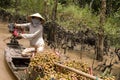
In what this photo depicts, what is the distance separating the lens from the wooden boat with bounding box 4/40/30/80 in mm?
7505

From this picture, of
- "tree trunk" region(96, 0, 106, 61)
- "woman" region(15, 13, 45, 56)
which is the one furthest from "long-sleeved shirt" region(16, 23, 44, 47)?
"tree trunk" region(96, 0, 106, 61)

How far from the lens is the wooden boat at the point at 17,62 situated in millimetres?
7505

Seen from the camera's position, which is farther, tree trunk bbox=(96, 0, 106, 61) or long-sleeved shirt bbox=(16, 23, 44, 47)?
tree trunk bbox=(96, 0, 106, 61)

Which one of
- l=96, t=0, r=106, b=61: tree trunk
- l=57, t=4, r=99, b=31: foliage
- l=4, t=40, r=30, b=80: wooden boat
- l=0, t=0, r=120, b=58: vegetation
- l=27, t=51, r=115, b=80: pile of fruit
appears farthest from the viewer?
l=57, t=4, r=99, b=31: foliage

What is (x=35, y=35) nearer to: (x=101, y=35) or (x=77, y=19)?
(x=101, y=35)

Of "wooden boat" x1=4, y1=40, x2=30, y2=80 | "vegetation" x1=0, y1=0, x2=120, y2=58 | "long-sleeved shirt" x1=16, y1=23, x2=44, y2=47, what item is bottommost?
"wooden boat" x1=4, y1=40, x2=30, y2=80

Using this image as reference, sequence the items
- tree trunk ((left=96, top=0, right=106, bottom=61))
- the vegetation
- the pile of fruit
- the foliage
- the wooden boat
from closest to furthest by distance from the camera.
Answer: the pile of fruit, the wooden boat, tree trunk ((left=96, top=0, right=106, bottom=61)), the vegetation, the foliage

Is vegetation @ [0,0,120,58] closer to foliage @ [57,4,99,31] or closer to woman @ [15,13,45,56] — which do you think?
foliage @ [57,4,99,31]

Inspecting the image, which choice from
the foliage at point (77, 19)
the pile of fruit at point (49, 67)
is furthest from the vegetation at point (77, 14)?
the pile of fruit at point (49, 67)

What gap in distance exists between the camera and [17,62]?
851cm

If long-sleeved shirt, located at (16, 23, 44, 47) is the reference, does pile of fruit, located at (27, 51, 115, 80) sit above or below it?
below

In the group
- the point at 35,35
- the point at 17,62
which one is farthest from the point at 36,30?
the point at 17,62

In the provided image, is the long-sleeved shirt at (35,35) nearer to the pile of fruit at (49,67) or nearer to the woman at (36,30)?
the woman at (36,30)

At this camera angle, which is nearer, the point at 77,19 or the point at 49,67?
the point at 49,67
